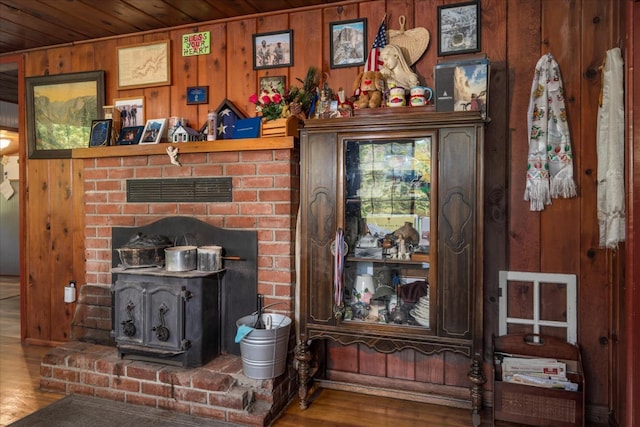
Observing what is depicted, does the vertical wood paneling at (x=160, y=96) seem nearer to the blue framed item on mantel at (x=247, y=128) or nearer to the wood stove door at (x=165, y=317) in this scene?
→ the blue framed item on mantel at (x=247, y=128)

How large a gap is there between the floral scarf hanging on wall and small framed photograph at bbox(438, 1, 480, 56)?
39cm

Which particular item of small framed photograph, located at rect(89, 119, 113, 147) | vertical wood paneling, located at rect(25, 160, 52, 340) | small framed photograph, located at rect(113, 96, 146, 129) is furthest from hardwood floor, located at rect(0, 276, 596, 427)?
small framed photograph, located at rect(113, 96, 146, 129)

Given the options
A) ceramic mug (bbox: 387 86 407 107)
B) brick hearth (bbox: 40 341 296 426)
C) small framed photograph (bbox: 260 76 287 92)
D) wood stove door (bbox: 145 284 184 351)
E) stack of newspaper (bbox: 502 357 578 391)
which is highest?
small framed photograph (bbox: 260 76 287 92)

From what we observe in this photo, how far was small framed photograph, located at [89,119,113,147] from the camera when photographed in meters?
2.90

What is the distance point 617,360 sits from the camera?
2.08m

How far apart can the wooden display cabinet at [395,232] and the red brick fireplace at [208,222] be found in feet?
0.66

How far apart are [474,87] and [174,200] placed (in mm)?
1885

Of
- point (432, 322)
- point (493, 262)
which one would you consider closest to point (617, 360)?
point (493, 262)

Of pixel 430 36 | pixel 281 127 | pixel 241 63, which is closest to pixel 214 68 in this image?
pixel 241 63

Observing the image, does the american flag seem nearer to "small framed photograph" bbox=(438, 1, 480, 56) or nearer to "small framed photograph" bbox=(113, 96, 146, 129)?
"small framed photograph" bbox=(438, 1, 480, 56)

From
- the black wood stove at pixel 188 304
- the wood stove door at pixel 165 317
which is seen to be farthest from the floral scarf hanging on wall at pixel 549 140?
the wood stove door at pixel 165 317

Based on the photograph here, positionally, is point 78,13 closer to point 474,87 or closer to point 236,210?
point 236,210

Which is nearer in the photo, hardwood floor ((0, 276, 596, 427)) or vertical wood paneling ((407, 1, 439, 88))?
hardwood floor ((0, 276, 596, 427))

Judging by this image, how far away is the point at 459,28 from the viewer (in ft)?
7.73
